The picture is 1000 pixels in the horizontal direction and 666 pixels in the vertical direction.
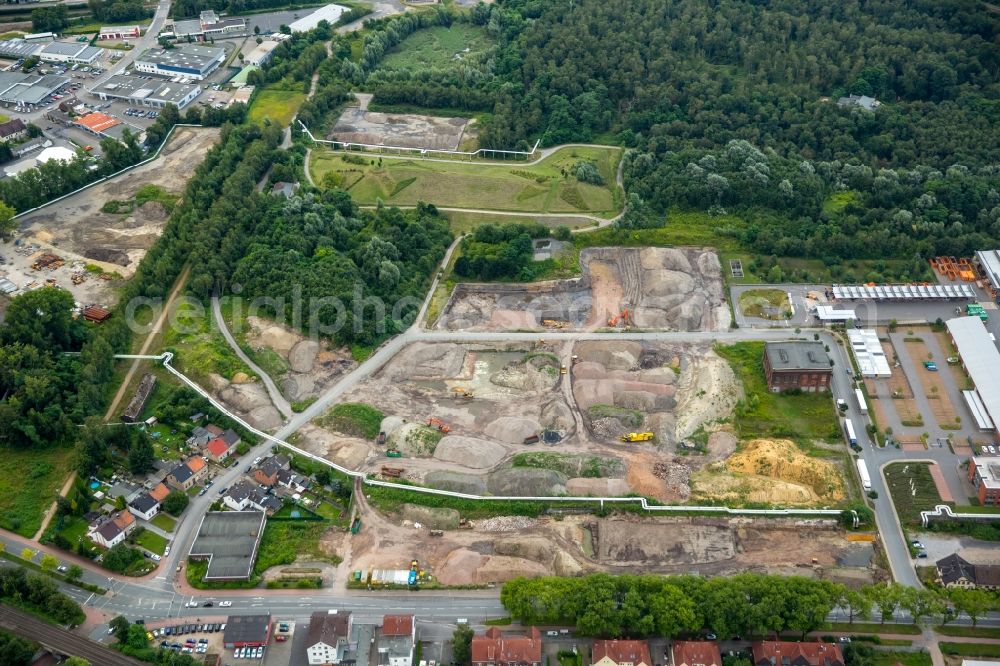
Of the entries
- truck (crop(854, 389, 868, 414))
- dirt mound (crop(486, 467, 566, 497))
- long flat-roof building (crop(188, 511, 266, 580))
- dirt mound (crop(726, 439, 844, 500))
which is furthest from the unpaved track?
truck (crop(854, 389, 868, 414))

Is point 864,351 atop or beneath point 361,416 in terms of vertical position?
beneath

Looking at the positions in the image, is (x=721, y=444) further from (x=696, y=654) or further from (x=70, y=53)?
(x=70, y=53)

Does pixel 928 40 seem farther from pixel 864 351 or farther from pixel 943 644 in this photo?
pixel 943 644

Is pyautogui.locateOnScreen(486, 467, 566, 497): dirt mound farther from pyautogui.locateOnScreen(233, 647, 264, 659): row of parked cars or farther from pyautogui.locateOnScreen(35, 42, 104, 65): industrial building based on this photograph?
pyautogui.locateOnScreen(35, 42, 104, 65): industrial building

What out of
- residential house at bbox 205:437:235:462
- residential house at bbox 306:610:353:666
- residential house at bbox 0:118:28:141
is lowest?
residential house at bbox 306:610:353:666

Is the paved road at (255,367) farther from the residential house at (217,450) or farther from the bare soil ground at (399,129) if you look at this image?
the bare soil ground at (399,129)

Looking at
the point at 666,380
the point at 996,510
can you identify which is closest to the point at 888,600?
the point at 996,510
